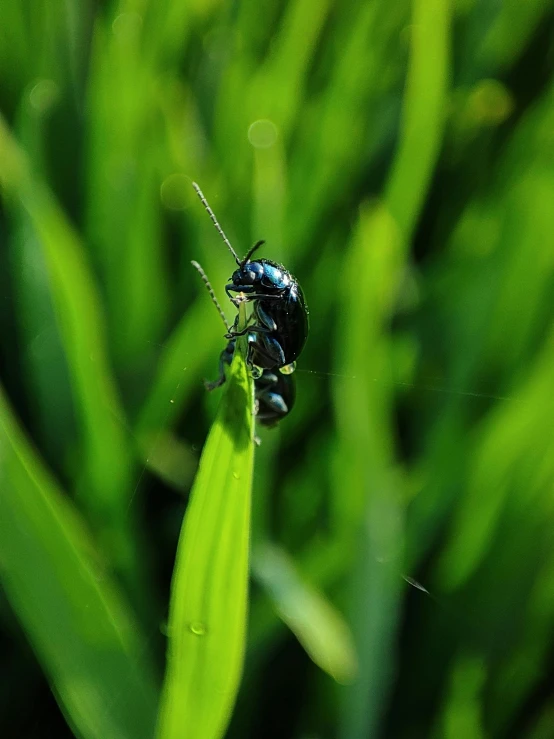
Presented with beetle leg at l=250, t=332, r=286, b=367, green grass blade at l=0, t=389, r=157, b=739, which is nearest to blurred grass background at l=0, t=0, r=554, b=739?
green grass blade at l=0, t=389, r=157, b=739

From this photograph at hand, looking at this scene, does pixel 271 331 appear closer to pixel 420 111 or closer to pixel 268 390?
pixel 268 390

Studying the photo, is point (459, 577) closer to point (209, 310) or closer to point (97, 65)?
point (209, 310)

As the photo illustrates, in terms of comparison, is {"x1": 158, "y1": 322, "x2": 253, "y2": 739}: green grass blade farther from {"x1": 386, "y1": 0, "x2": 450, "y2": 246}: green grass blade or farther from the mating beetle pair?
{"x1": 386, "y1": 0, "x2": 450, "y2": 246}: green grass blade

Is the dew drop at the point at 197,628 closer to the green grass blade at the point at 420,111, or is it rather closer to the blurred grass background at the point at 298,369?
the blurred grass background at the point at 298,369

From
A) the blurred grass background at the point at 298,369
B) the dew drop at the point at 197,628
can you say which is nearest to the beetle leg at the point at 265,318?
the blurred grass background at the point at 298,369

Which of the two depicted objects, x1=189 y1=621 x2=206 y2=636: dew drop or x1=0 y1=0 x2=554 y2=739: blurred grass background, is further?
x1=0 y1=0 x2=554 y2=739: blurred grass background

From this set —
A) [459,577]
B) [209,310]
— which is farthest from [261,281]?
[459,577]

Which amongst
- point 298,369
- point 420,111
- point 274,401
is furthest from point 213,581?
point 420,111
